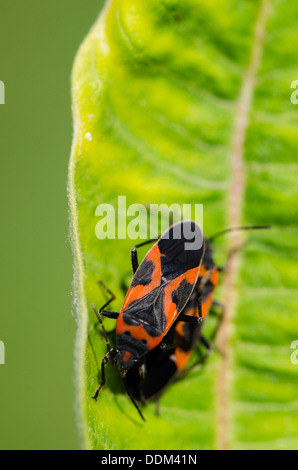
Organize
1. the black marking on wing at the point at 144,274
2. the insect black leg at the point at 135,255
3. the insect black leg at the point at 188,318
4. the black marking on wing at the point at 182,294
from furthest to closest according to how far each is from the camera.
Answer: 1. the black marking on wing at the point at 182,294
2. the insect black leg at the point at 188,318
3. the black marking on wing at the point at 144,274
4. the insect black leg at the point at 135,255

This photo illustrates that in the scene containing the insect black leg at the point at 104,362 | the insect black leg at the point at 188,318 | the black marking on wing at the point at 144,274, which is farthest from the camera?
the insect black leg at the point at 188,318

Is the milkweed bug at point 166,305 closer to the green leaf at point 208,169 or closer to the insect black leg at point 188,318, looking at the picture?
the insect black leg at point 188,318

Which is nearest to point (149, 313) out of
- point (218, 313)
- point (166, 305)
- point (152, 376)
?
point (166, 305)

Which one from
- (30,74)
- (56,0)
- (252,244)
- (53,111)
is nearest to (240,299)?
(252,244)

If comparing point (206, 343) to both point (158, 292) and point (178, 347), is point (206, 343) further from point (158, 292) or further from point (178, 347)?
point (158, 292)

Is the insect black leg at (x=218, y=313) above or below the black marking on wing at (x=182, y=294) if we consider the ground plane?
below

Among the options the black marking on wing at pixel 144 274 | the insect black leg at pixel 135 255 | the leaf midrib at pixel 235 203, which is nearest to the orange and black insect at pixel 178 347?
the leaf midrib at pixel 235 203

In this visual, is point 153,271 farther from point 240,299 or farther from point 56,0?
point 56,0
